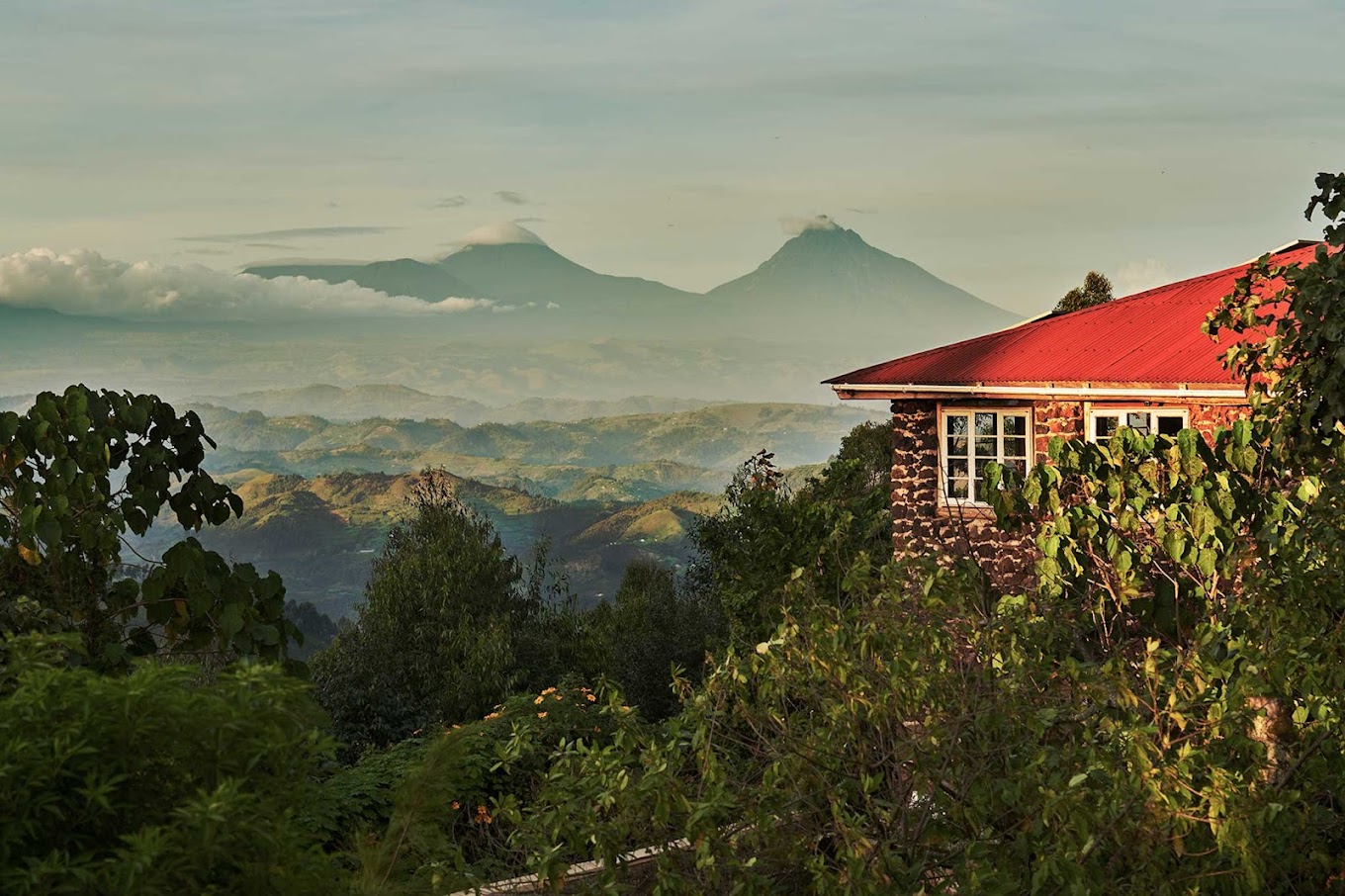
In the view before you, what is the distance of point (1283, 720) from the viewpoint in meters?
8.51

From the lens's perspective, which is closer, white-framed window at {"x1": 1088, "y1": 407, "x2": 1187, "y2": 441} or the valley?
white-framed window at {"x1": 1088, "y1": 407, "x2": 1187, "y2": 441}

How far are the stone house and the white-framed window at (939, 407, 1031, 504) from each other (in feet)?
0.04

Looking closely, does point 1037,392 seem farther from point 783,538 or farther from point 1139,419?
point 783,538

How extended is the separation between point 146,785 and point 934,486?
16.3 meters

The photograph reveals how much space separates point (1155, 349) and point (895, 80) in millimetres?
113357

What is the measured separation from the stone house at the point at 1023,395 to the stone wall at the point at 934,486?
2 centimetres

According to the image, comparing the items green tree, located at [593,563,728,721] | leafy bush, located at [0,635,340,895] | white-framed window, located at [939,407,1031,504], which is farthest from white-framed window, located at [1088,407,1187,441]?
leafy bush, located at [0,635,340,895]

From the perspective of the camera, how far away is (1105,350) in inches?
710

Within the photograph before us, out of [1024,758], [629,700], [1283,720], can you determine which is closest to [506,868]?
[1024,758]

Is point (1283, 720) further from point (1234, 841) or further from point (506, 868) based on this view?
point (506, 868)

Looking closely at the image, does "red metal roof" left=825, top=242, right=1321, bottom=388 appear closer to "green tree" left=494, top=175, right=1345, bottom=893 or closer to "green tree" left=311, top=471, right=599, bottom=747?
"green tree" left=494, top=175, right=1345, bottom=893

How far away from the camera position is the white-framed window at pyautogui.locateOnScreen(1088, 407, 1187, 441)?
Result: 55.2 feet

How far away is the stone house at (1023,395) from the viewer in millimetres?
16859

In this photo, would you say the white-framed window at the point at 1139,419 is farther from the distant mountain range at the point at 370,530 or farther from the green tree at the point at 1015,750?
the distant mountain range at the point at 370,530
